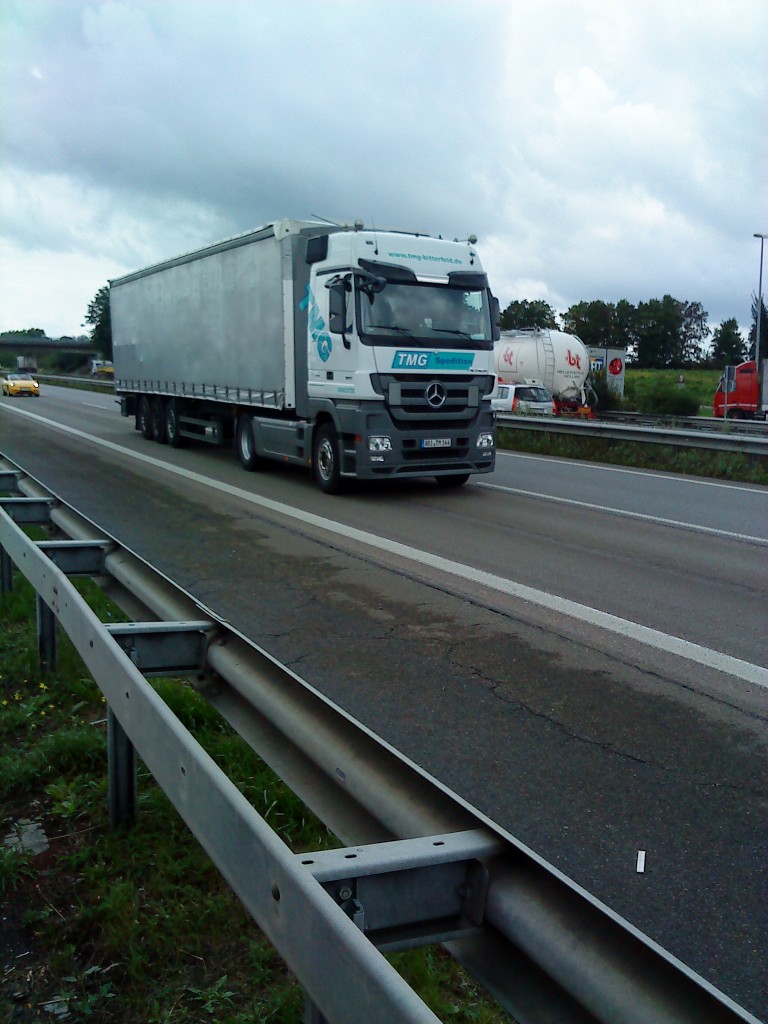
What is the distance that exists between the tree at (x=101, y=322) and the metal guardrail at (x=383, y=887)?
359ft

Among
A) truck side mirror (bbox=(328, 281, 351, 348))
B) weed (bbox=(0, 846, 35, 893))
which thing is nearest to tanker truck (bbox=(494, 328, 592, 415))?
truck side mirror (bbox=(328, 281, 351, 348))

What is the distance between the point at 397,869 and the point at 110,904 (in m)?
1.67

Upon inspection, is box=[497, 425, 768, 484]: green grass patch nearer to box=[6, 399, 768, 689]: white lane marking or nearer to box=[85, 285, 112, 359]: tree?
box=[6, 399, 768, 689]: white lane marking

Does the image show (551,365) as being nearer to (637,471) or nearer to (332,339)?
(637,471)

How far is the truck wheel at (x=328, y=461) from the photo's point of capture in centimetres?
1285

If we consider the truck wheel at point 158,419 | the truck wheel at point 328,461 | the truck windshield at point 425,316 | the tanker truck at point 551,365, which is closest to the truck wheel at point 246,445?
the truck wheel at point 328,461

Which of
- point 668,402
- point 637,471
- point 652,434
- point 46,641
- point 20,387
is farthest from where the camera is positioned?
point 20,387

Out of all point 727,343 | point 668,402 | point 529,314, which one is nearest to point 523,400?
point 668,402

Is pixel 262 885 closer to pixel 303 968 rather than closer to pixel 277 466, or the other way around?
pixel 303 968

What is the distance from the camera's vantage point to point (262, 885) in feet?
6.71

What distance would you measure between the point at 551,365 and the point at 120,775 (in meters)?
32.6

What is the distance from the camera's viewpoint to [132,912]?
326cm

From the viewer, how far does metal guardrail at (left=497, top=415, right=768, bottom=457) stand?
16.7 metres

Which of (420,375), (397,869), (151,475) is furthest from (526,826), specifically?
(151,475)
